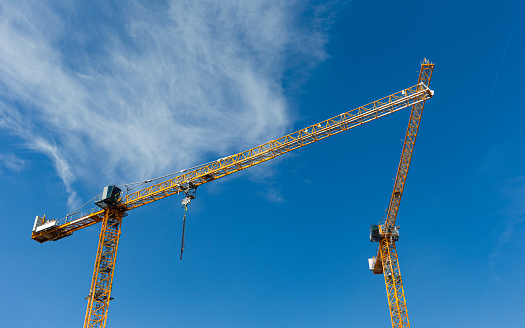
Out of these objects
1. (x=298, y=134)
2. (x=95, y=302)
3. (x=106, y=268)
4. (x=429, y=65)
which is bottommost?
(x=95, y=302)

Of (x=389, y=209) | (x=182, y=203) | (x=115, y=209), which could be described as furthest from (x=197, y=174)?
(x=389, y=209)

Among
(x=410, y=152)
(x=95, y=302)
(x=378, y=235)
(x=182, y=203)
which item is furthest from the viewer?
(x=378, y=235)

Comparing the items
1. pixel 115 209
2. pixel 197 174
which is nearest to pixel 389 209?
pixel 197 174

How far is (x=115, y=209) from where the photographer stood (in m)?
73.0

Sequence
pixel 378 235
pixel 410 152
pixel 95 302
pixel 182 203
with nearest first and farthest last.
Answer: pixel 95 302, pixel 182 203, pixel 410 152, pixel 378 235

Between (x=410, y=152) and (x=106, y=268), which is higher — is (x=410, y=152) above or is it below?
above

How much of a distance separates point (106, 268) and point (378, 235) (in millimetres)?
44567

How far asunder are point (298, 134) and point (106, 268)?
33401mm

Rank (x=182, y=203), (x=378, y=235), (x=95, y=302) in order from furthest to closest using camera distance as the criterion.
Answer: (x=378, y=235) < (x=182, y=203) < (x=95, y=302)

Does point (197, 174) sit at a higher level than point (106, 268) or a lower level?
higher

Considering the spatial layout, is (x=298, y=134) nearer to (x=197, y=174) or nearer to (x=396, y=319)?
(x=197, y=174)

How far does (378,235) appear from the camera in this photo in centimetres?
8462

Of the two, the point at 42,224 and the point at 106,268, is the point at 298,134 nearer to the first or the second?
the point at 106,268

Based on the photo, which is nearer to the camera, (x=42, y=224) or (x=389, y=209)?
(x=42, y=224)
